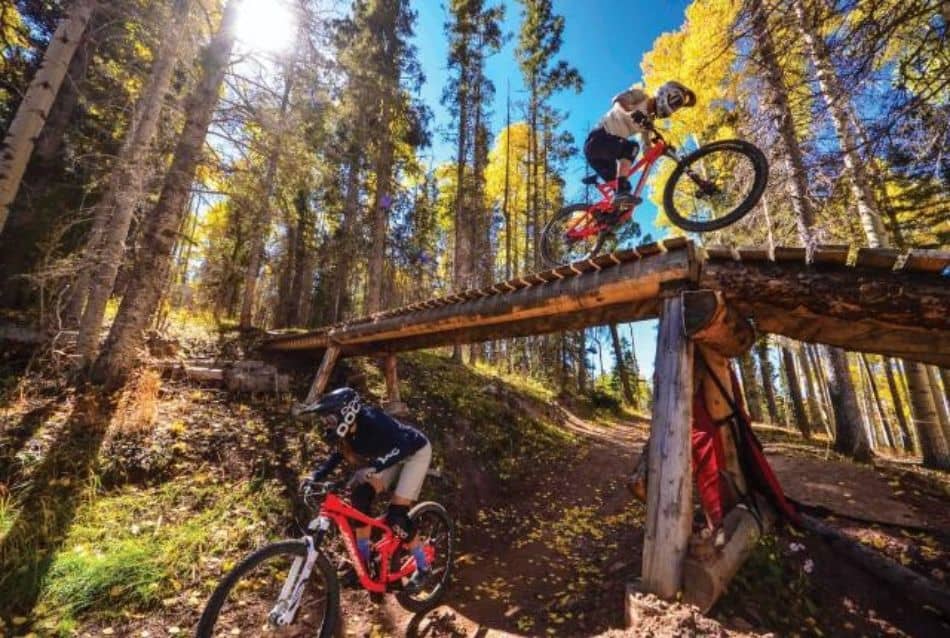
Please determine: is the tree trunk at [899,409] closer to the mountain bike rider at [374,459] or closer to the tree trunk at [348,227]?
the mountain bike rider at [374,459]

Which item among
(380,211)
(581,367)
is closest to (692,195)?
(380,211)

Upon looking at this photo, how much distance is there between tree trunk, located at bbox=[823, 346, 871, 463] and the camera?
29.1ft

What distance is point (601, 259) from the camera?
4.38 meters

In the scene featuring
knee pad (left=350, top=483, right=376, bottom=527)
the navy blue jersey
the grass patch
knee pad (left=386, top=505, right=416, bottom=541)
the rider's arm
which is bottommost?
the grass patch

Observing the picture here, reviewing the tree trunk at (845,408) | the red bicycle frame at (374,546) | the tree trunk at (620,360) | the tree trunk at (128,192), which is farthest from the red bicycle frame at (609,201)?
the tree trunk at (620,360)

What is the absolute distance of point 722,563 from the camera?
338cm

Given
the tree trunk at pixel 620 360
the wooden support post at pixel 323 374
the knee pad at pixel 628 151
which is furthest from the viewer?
the tree trunk at pixel 620 360

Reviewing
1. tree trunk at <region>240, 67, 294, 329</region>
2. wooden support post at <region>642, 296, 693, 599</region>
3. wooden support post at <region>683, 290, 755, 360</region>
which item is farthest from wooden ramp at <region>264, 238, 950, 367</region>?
tree trunk at <region>240, 67, 294, 329</region>

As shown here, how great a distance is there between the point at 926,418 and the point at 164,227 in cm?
1561

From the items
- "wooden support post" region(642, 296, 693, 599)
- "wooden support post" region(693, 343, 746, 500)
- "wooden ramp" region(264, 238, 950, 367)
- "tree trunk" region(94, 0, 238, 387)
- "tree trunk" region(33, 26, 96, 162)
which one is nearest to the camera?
"wooden ramp" region(264, 238, 950, 367)

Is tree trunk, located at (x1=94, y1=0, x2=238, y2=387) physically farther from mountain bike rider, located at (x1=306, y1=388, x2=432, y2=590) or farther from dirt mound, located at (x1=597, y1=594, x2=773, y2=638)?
dirt mound, located at (x1=597, y1=594, x2=773, y2=638)

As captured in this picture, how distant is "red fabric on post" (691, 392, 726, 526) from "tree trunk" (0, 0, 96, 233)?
8439 millimetres

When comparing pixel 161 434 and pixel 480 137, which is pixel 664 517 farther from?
pixel 480 137

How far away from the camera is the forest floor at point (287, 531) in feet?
12.0
